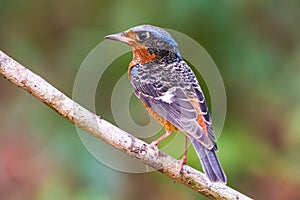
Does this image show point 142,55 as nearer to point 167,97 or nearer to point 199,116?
point 167,97

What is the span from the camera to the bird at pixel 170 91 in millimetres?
Answer: 3088

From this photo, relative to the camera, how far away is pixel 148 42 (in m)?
3.27

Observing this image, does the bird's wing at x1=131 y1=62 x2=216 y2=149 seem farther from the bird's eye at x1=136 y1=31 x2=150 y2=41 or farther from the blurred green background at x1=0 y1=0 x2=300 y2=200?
the blurred green background at x1=0 y1=0 x2=300 y2=200

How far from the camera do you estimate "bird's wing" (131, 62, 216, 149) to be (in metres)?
3.08

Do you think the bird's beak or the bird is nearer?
the bird

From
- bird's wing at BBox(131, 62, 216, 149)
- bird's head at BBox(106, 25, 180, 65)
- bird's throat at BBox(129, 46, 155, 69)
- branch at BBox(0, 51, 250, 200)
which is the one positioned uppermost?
bird's head at BBox(106, 25, 180, 65)

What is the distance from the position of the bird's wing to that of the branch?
190 millimetres

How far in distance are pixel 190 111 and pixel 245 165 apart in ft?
6.59

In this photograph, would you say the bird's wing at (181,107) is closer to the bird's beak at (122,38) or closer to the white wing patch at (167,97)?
the white wing patch at (167,97)

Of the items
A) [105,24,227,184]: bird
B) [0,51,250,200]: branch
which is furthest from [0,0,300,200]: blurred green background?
[0,51,250,200]: branch

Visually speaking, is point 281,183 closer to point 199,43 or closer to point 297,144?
point 297,144

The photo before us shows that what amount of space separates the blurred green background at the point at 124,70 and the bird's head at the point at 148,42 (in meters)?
1.43

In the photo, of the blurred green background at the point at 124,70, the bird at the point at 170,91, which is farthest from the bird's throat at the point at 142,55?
the blurred green background at the point at 124,70

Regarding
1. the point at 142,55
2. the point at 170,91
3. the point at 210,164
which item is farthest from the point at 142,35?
the point at 210,164
